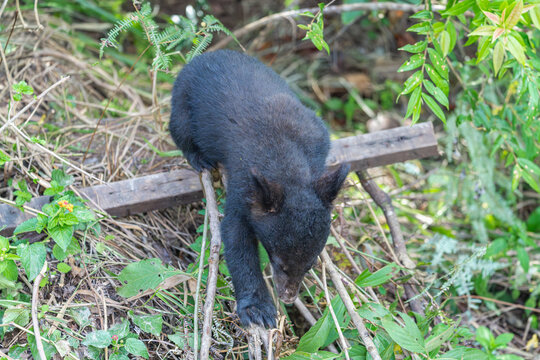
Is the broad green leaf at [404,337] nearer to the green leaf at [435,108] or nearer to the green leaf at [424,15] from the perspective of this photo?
the green leaf at [435,108]

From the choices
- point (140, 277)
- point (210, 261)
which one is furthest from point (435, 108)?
point (140, 277)

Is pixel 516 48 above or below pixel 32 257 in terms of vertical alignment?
above

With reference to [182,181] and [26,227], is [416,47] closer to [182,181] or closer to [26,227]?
[182,181]

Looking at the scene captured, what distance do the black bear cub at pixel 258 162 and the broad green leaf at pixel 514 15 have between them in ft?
3.43

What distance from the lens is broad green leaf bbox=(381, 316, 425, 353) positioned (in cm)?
257

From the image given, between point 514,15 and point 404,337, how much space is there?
1.54 m

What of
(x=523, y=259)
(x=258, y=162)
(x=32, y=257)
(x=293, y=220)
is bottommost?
(x=523, y=259)

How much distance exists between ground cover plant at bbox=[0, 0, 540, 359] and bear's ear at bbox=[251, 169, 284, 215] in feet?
1.56

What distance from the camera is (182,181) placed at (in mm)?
3768

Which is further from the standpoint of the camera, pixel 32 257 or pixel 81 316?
pixel 81 316

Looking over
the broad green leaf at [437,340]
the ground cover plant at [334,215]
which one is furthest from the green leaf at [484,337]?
the broad green leaf at [437,340]

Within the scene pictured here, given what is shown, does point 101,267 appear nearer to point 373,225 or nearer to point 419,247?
point 373,225

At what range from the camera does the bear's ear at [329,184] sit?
9.58ft

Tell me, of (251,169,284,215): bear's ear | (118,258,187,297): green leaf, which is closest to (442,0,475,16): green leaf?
(251,169,284,215): bear's ear
